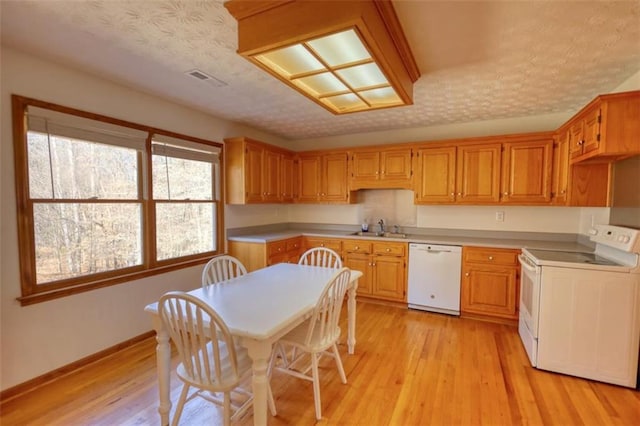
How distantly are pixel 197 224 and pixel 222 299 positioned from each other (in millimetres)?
1913

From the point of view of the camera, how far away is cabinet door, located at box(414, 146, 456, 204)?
12.3 ft

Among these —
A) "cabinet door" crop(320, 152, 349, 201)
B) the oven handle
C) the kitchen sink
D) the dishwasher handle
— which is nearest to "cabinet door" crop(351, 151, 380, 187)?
"cabinet door" crop(320, 152, 349, 201)

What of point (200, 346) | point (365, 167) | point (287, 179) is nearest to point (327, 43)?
point (200, 346)

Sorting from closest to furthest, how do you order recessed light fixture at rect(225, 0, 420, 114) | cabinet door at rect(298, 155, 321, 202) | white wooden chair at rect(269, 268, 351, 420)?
recessed light fixture at rect(225, 0, 420, 114) → white wooden chair at rect(269, 268, 351, 420) → cabinet door at rect(298, 155, 321, 202)

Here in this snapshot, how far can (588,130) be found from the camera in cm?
246

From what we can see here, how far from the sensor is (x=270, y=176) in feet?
13.9

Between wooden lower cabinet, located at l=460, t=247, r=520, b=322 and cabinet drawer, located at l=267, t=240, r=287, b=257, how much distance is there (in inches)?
90.1

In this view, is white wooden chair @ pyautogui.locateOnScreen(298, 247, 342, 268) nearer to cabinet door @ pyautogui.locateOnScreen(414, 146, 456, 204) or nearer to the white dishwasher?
the white dishwasher

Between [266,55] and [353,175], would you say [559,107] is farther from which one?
[266,55]

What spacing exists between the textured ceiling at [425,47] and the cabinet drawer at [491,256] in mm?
1616

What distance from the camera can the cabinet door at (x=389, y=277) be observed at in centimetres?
383

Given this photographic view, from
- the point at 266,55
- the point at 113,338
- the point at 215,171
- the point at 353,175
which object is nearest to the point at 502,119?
the point at 353,175

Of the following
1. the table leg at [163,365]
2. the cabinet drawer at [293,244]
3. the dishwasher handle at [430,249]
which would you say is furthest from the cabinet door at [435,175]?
the table leg at [163,365]

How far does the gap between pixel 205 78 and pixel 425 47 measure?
5.81ft
